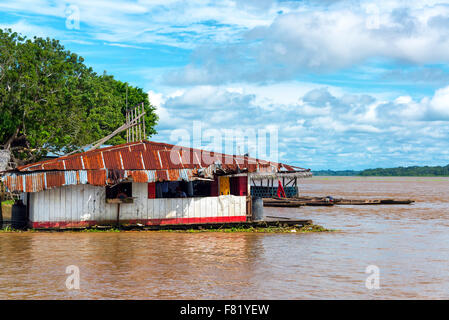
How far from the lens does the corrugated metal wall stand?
18.4 metres

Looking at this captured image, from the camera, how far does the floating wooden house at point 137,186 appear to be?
1808 cm

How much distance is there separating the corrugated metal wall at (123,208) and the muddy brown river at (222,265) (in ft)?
1.86

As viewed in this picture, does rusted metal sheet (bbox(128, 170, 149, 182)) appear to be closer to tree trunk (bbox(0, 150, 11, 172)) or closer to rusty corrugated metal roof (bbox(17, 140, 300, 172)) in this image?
rusty corrugated metal roof (bbox(17, 140, 300, 172))

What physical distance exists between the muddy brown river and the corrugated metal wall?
1.86ft

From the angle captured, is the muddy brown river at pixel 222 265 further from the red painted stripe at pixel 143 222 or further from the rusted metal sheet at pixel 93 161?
the rusted metal sheet at pixel 93 161

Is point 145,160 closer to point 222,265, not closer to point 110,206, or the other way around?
point 110,206

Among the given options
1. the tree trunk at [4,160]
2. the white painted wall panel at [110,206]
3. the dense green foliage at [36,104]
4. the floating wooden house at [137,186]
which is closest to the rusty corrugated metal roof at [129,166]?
the floating wooden house at [137,186]

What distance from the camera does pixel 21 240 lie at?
17156 millimetres

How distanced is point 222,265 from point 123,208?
660cm

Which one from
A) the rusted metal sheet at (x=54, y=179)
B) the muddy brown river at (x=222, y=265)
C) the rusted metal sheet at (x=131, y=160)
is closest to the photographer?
the muddy brown river at (x=222, y=265)
